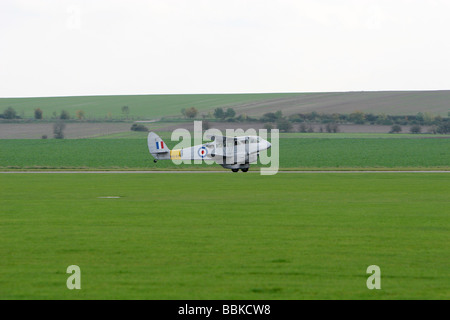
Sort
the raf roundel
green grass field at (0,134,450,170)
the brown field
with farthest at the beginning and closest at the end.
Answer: the brown field
green grass field at (0,134,450,170)
the raf roundel

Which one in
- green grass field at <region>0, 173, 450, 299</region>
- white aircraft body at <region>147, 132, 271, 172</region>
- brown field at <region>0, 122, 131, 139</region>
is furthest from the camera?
brown field at <region>0, 122, 131, 139</region>

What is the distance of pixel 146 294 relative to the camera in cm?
1372

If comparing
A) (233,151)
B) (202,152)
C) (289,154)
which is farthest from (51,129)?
(233,151)

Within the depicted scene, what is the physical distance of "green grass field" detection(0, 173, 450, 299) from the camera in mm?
14289

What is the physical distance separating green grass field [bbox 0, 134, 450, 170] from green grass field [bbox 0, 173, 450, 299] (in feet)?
124

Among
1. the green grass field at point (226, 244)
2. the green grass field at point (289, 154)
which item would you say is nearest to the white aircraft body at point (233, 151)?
the green grass field at point (289, 154)

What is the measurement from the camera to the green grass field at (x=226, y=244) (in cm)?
1429

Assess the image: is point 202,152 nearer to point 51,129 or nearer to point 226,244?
point 226,244

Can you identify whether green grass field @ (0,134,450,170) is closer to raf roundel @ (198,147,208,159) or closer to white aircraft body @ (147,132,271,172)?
raf roundel @ (198,147,208,159)

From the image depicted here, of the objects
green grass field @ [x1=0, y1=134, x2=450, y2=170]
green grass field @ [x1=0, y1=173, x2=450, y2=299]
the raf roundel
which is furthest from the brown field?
green grass field @ [x1=0, y1=173, x2=450, y2=299]

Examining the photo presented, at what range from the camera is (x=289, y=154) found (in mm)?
97875
